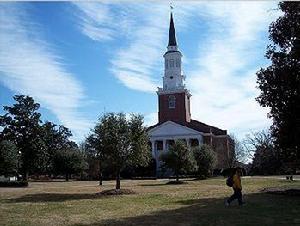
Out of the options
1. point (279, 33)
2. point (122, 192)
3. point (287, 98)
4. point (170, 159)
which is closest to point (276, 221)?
point (287, 98)

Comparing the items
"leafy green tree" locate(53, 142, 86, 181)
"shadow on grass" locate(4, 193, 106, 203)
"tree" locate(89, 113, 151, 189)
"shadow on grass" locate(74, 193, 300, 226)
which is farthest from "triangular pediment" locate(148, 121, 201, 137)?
"shadow on grass" locate(74, 193, 300, 226)

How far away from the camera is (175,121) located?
95.4m

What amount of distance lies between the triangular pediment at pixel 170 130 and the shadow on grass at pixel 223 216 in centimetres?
7119

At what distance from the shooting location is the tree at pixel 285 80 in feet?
78.1

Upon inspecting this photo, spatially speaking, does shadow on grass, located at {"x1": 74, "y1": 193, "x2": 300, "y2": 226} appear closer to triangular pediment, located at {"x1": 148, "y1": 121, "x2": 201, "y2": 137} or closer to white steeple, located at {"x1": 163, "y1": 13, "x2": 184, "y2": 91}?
triangular pediment, located at {"x1": 148, "y1": 121, "x2": 201, "y2": 137}

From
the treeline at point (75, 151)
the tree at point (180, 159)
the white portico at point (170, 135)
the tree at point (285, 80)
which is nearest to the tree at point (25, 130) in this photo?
the treeline at point (75, 151)

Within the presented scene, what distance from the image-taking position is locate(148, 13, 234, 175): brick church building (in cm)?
9319

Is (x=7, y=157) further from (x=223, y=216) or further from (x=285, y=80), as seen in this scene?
(x=223, y=216)

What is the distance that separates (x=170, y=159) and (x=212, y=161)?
874 centimetres

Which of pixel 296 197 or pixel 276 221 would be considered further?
pixel 296 197

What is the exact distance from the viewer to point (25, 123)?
6819 centimetres

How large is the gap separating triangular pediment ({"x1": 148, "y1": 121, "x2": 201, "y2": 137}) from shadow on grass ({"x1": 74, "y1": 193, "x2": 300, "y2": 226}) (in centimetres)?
7119

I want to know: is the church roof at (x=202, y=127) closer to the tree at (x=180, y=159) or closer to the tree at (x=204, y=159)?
the tree at (x=204, y=159)

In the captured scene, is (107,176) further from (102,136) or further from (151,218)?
(151,218)
